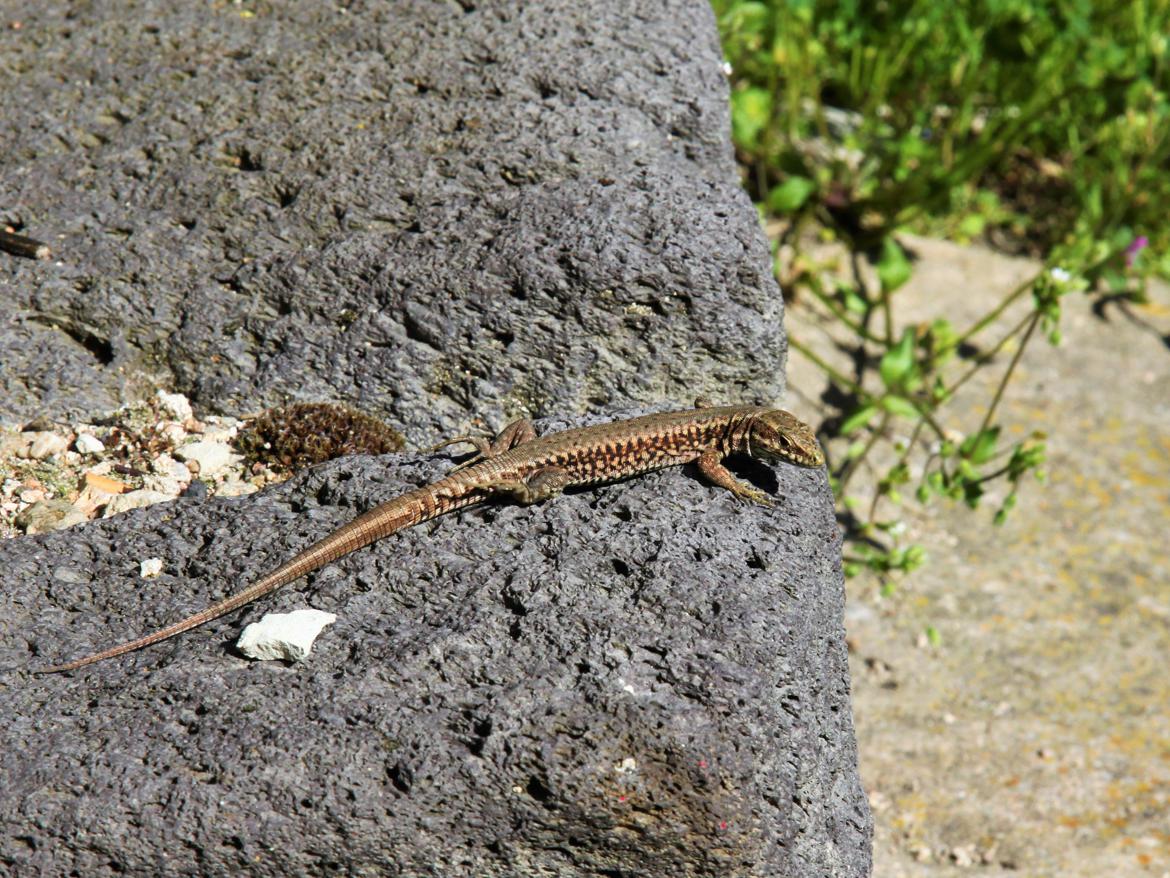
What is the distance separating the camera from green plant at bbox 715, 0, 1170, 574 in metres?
7.27

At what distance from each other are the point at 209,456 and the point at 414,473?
2.86 ft

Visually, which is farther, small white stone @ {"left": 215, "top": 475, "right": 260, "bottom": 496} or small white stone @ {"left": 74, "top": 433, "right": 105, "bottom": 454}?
small white stone @ {"left": 74, "top": 433, "right": 105, "bottom": 454}

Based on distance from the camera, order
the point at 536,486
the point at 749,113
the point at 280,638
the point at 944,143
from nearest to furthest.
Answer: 1. the point at 280,638
2. the point at 536,486
3. the point at 749,113
4. the point at 944,143

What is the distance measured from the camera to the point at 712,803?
3053mm

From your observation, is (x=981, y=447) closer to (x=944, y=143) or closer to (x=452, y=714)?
(x=944, y=143)

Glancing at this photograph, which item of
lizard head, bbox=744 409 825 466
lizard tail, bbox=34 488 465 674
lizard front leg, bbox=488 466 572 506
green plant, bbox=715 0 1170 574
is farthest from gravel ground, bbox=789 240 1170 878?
lizard tail, bbox=34 488 465 674

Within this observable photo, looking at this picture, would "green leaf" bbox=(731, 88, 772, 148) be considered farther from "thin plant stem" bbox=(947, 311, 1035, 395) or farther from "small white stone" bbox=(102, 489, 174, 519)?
"small white stone" bbox=(102, 489, 174, 519)

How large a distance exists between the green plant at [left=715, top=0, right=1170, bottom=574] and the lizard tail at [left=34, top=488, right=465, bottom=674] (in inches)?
146

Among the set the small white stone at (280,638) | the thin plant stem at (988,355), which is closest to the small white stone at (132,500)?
the small white stone at (280,638)

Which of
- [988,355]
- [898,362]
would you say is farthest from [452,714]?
[988,355]

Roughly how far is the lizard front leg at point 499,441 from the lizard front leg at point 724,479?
0.64 m

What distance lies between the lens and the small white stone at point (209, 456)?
13.8ft

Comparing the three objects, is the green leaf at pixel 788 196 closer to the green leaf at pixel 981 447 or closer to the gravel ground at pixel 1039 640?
the gravel ground at pixel 1039 640

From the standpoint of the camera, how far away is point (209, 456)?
4242mm
